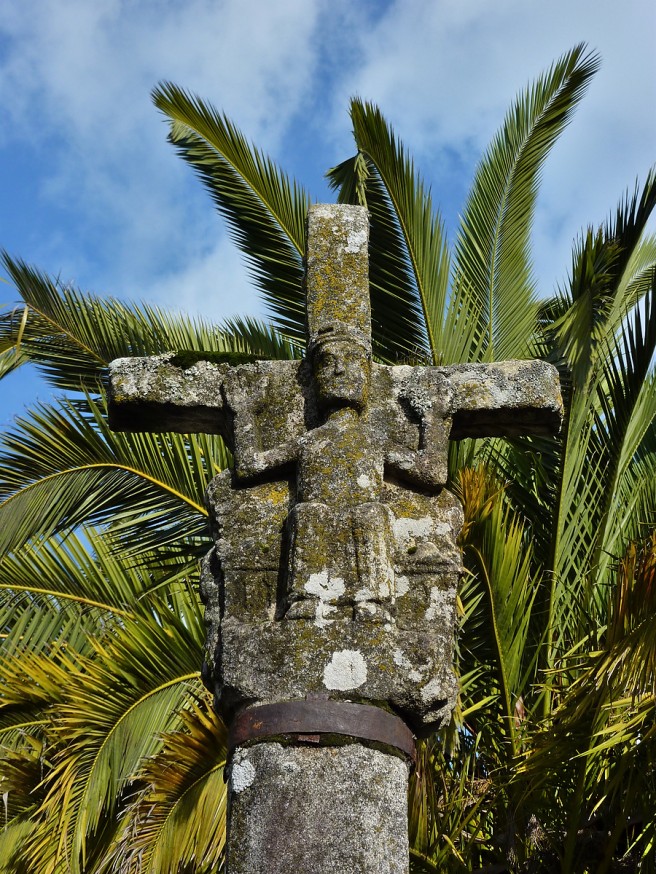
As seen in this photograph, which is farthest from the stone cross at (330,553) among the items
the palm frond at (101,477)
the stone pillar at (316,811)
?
the palm frond at (101,477)

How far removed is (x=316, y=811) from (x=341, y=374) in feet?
5.49

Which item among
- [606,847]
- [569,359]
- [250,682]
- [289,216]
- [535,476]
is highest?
[289,216]

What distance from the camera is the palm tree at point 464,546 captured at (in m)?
6.43

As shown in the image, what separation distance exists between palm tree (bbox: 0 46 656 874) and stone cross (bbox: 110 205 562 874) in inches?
68.1

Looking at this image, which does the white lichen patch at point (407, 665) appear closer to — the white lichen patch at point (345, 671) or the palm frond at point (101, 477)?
the white lichen patch at point (345, 671)

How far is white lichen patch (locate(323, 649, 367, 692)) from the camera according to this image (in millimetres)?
3869

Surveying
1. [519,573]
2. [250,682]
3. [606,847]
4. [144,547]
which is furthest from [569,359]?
[250,682]

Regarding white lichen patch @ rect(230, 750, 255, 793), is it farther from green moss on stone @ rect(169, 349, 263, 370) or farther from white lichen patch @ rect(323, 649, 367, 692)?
green moss on stone @ rect(169, 349, 263, 370)

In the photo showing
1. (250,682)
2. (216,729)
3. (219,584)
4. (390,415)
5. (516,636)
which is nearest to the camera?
(250,682)

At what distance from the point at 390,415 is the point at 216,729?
8.54 feet

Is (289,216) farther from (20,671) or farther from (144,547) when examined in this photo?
(20,671)

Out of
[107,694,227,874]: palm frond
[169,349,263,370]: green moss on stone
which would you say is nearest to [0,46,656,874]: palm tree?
[107,694,227,874]: palm frond

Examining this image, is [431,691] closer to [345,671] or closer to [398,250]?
[345,671]

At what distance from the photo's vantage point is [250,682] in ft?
12.9
